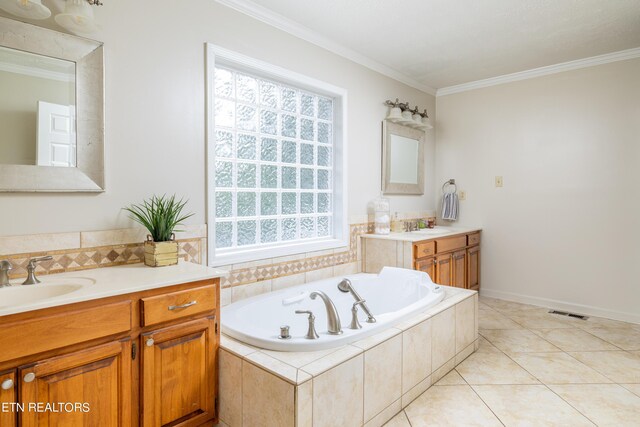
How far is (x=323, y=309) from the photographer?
108 inches

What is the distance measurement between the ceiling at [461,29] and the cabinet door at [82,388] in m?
2.17

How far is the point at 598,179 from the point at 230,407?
3778 mm

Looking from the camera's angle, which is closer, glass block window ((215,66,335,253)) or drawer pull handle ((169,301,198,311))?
drawer pull handle ((169,301,198,311))

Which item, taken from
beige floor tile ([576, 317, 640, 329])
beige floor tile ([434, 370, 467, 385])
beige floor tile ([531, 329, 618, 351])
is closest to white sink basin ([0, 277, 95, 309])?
beige floor tile ([434, 370, 467, 385])

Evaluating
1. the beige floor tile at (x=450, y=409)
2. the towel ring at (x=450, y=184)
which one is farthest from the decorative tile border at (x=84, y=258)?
the towel ring at (x=450, y=184)

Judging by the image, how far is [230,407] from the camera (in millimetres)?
1784

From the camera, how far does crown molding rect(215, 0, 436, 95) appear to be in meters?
2.54

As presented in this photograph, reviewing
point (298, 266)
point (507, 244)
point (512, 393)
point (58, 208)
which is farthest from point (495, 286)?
point (58, 208)

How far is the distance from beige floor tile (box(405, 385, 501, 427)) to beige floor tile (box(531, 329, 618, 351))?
1206 millimetres

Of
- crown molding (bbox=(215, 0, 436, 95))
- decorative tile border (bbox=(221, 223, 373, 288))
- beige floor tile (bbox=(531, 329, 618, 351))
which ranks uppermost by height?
crown molding (bbox=(215, 0, 436, 95))

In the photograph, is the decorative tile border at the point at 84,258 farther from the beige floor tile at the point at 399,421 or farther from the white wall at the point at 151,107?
the beige floor tile at the point at 399,421

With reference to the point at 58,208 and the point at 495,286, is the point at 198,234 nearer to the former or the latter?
the point at 58,208

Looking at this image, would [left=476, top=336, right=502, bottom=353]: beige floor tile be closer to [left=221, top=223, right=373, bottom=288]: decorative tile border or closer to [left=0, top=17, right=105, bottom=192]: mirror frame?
[left=221, top=223, right=373, bottom=288]: decorative tile border

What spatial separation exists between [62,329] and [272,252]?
1.51m
